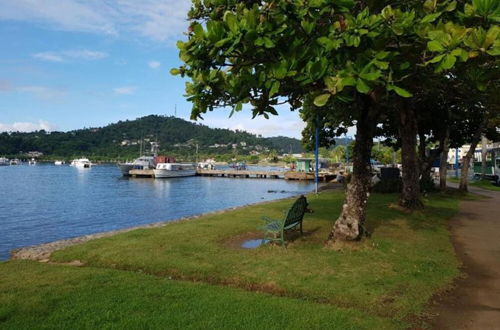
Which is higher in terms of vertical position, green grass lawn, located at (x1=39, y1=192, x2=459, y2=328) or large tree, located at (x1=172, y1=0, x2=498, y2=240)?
large tree, located at (x1=172, y1=0, x2=498, y2=240)

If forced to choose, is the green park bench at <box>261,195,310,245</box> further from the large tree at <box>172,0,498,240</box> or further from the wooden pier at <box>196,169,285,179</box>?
the wooden pier at <box>196,169,285,179</box>

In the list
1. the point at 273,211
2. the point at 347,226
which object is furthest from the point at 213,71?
the point at 273,211

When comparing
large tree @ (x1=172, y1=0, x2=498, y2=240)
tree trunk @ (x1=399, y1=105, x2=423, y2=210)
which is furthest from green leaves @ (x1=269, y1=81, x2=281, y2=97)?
tree trunk @ (x1=399, y1=105, x2=423, y2=210)

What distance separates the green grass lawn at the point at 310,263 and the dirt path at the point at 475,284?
264 mm

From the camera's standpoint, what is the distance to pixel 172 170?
78.6 metres

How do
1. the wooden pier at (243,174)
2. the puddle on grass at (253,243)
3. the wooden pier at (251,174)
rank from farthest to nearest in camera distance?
the wooden pier at (243,174), the wooden pier at (251,174), the puddle on grass at (253,243)

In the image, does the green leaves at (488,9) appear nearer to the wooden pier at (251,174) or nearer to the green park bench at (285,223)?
the green park bench at (285,223)

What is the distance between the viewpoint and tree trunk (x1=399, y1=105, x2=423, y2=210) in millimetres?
15773

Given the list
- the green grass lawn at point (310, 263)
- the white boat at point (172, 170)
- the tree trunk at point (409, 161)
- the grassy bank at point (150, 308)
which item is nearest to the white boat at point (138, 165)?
the white boat at point (172, 170)

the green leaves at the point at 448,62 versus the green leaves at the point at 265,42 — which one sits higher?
the green leaves at the point at 265,42

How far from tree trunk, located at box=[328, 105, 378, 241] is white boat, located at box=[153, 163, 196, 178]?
69.6m

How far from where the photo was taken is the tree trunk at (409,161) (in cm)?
1577

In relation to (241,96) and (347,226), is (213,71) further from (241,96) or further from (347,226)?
(347,226)

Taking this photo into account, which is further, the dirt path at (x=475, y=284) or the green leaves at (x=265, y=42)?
the dirt path at (x=475, y=284)
